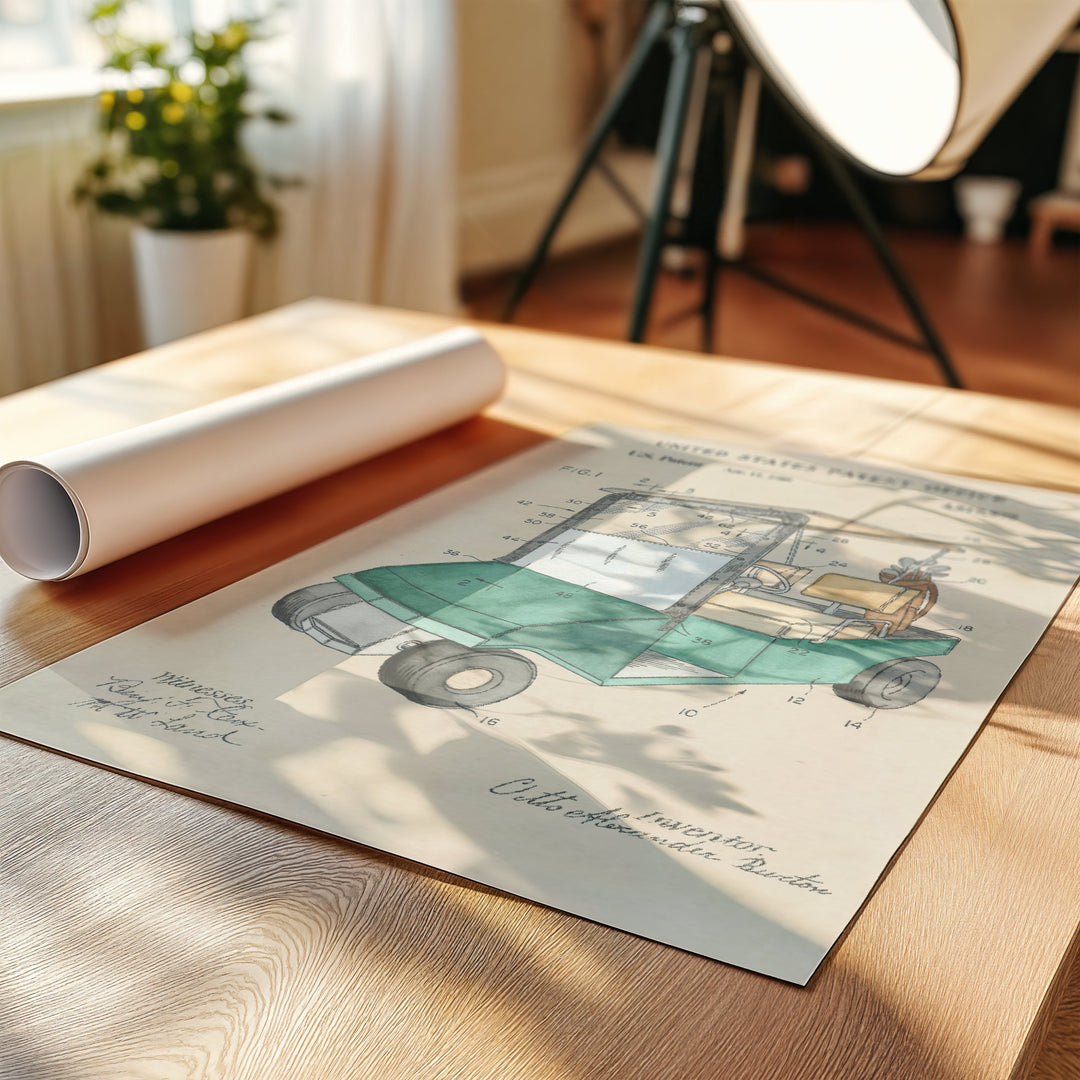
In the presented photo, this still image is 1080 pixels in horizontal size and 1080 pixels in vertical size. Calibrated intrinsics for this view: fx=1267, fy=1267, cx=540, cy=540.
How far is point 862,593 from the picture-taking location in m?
0.70

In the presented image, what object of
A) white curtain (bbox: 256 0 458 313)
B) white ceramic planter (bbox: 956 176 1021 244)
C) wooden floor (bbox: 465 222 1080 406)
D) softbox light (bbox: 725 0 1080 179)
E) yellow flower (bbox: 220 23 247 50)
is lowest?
wooden floor (bbox: 465 222 1080 406)

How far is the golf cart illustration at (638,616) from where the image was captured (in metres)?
0.61

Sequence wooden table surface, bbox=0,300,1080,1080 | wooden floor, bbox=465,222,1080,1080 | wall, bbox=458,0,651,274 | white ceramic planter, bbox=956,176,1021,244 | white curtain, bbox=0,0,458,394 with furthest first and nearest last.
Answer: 1. white ceramic planter, bbox=956,176,1021,244
2. wall, bbox=458,0,651,274
3. wooden floor, bbox=465,222,1080,1080
4. white curtain, bbox=0,0,458,394
5. wooden table surface, bbox=0,300,1080,1080

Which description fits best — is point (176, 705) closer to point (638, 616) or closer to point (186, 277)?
point (638, 616)

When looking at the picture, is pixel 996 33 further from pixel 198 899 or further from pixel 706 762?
pixel 198 899

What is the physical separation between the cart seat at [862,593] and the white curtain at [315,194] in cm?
189

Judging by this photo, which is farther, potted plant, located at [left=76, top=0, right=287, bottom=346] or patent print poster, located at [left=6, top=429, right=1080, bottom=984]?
potted plant, located at [left=76, top=0, right=287, bottom=346]

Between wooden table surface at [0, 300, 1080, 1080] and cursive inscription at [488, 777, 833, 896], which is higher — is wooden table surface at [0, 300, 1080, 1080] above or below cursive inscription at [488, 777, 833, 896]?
below

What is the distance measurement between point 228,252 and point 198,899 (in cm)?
210

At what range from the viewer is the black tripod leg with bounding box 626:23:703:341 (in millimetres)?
1386

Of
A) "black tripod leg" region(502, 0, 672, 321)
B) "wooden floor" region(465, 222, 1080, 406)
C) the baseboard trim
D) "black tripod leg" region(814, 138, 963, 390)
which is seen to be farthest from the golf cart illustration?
the baseboard trim

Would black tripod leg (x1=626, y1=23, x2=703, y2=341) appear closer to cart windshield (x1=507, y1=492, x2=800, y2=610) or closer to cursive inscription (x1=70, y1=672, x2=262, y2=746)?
cart windshield (x1=507, y1=492, x2=800, y2=610)

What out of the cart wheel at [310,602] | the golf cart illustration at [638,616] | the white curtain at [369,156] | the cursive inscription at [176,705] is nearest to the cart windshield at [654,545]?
the golf cart illustration at [638,616]

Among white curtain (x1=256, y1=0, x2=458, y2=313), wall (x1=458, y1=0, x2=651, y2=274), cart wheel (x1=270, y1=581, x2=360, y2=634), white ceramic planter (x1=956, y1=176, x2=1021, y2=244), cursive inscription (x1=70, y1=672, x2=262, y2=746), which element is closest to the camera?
cursive inscription (x1=70, y1=672, x2=262, y2=746)
